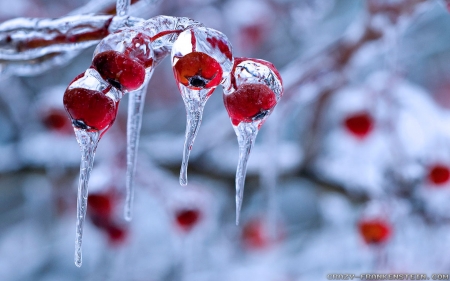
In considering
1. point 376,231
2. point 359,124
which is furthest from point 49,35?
point 359,124

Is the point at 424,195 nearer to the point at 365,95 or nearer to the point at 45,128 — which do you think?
the point at 365,95

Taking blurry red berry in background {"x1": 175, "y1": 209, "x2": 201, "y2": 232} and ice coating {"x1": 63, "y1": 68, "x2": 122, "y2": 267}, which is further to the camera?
blurry red berry in background {"x1": 175, "y1": 209, "x2": 201, "y2": 232}

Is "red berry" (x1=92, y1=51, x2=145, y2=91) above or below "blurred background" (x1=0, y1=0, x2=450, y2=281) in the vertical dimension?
above

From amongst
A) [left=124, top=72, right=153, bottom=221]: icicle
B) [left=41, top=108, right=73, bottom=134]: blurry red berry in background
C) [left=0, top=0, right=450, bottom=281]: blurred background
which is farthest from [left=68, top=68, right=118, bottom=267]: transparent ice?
[left=41, top=108, right=73, bottom=134]: blurry red berry in background

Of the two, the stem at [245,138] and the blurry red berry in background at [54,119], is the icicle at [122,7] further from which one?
the blurry red berry in background at [54,119]

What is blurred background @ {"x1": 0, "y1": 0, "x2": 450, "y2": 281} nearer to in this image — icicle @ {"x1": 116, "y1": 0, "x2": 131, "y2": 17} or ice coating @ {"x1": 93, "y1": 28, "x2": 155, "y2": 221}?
icicle @ {"x1": 116, "y1": 0, "x2": 131, "y2": 17}

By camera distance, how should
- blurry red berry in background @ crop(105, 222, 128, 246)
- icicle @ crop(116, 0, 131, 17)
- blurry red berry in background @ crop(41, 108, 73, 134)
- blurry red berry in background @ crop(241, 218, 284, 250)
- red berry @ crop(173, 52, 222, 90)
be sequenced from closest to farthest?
red berry @ crop(173, 52, 222, 90), icicle @ crop(116, 0, 131, 17), blurry red berry in background @ crop(105, 222, 128, 246), blurry red berry in background @ crop(41, 108, 73, 134), blurry red berry in background @ crop(241, 218, 284, 250)

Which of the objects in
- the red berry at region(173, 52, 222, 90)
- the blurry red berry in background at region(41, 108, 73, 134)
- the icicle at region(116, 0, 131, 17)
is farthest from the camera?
the blurry red berry in background at region(41, 108, 73, 134)

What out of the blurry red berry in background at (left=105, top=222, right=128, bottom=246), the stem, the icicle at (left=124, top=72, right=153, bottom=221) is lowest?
the blurry red berry in background at (left=105, top=222, right=128, bottom=246)

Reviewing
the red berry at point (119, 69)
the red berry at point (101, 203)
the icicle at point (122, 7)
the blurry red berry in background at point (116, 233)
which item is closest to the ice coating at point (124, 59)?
the red berry at point (119, 69)
